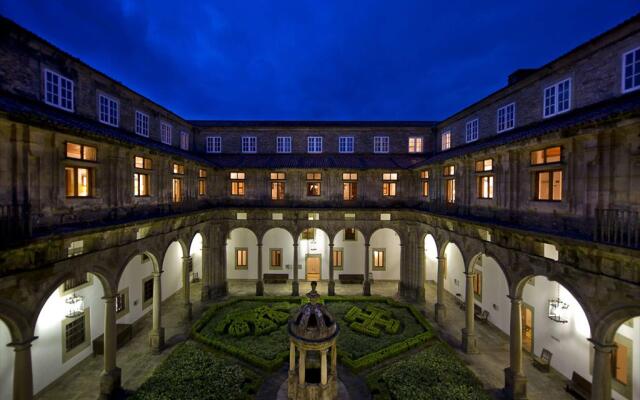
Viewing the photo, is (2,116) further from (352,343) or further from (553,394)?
(553,394)

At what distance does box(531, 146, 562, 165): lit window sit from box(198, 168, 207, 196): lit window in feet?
66.7

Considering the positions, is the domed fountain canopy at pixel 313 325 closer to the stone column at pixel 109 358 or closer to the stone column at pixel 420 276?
the stone column at pixel 109 358

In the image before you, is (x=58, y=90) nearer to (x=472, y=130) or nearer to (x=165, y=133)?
(x=165, y=133)

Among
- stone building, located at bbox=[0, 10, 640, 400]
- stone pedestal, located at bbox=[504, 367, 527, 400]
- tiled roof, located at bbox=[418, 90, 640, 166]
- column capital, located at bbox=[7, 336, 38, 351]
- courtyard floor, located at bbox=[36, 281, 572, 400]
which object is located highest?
tiled roof, located at bbox=[418, 90, 640, 166]

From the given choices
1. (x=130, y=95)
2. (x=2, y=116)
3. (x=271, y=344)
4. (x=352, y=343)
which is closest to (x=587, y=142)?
(x=352, y=343)

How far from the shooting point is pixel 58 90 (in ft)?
39.8

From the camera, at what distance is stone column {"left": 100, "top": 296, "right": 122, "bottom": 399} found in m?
11.6

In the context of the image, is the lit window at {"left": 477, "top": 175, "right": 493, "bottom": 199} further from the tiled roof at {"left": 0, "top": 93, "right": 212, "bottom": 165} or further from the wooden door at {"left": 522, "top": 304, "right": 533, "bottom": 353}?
the tiled roof at {"left": 0, "top": 93, "right": 212, "bottom": 165}

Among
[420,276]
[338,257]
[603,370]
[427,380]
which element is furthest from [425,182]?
[603,370]

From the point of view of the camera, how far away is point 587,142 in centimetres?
932

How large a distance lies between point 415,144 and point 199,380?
77.0 feet

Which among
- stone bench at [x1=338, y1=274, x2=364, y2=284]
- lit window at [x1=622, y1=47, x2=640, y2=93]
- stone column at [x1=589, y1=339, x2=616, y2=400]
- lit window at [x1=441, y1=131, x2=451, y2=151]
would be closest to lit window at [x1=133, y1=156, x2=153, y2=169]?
stone bench at [x1=338, y1=274, x2=364, y2=284]

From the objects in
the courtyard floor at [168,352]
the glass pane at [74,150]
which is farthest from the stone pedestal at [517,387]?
the glass pane at [74,150]

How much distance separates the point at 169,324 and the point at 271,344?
24.9ft
